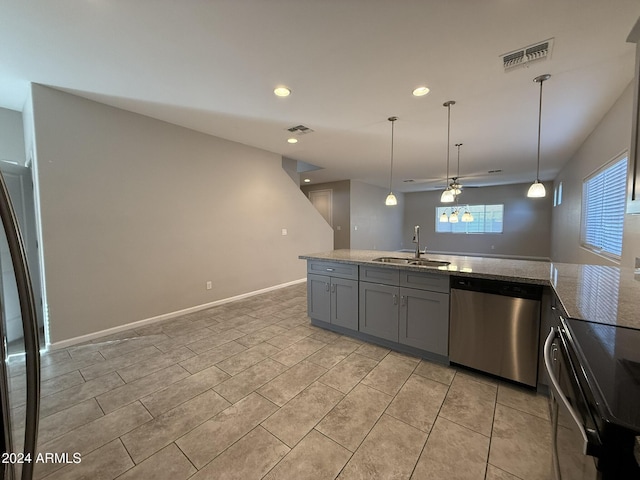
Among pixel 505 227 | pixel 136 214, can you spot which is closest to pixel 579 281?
pixel 136 214

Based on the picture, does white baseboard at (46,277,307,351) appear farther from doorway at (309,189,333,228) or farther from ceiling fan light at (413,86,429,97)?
doorway at (309,189,333,228)

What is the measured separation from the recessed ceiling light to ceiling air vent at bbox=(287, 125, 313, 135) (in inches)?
37.1

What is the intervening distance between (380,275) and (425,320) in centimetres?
59

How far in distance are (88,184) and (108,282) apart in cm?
115

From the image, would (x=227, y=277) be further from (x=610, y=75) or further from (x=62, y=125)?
(x=610, y=75)

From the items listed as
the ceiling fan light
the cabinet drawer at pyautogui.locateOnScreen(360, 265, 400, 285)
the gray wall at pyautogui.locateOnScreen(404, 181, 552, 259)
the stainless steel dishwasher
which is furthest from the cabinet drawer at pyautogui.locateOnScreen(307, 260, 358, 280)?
the gray wall at pyautogui.locateOnScreen(404, 181, 552, 259)

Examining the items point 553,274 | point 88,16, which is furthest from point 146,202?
point 553,274

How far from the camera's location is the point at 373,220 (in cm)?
945

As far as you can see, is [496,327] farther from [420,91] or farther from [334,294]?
[420,91]

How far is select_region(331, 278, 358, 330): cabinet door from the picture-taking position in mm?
2963

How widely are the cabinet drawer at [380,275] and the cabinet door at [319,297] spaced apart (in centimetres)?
50

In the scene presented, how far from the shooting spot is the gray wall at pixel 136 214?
2.78m

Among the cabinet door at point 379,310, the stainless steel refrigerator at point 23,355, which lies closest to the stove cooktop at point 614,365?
the stainless steel refrigerator at point 23,355

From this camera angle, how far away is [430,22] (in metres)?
1.80
